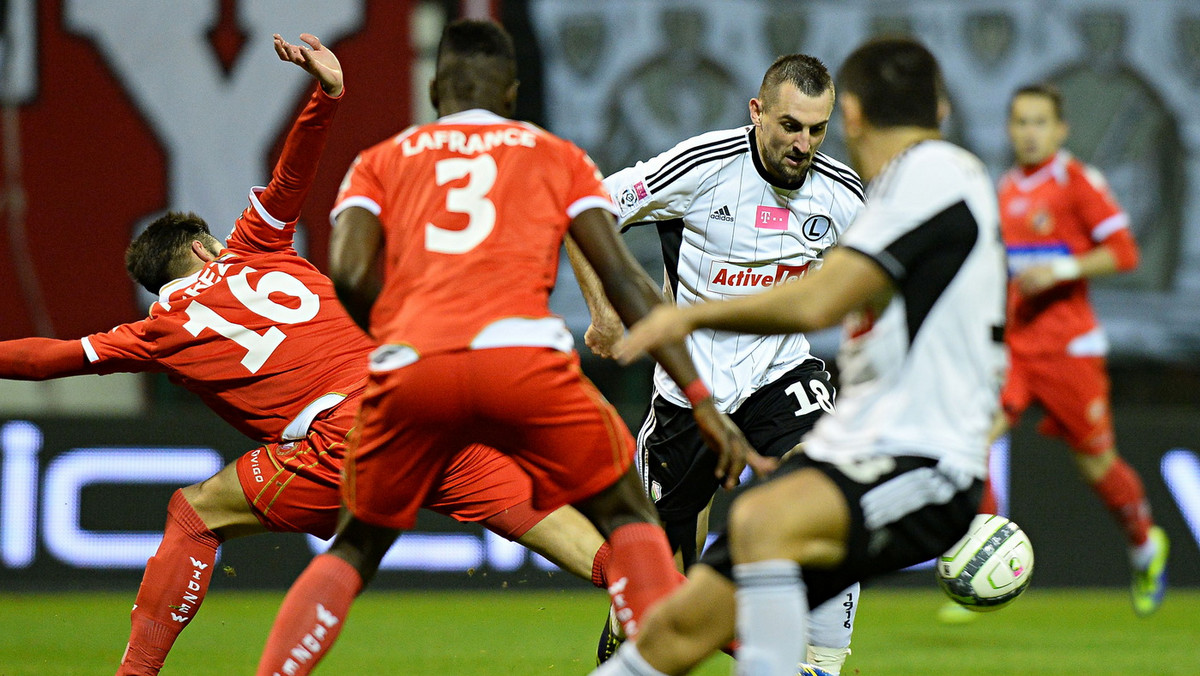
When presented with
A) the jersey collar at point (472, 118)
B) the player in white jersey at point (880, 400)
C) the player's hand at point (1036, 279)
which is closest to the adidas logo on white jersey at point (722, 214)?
the jersey collar at point (472, 118)

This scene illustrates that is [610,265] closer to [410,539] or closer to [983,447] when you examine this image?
[983,447]

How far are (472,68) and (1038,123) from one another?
17.9 feet

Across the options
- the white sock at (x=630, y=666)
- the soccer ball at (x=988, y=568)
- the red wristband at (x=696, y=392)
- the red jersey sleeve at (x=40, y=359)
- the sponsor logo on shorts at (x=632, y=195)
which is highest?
the sponsor logo on shorts at (x=632, y=195)

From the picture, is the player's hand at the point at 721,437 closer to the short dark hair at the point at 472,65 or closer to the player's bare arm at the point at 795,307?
the player's bare arm at the point at 795,307

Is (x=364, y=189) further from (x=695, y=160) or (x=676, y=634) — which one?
(x=695, y=160)

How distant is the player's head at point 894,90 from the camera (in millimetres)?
3295

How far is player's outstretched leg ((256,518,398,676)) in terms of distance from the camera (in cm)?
359

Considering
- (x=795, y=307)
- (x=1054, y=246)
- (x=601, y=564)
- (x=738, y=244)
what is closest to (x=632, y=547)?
(x=795, y=307)

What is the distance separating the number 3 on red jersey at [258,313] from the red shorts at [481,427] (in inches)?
52.2

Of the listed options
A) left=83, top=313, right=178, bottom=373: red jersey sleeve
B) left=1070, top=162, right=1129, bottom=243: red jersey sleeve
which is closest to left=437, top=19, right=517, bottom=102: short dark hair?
left=83, top=313, right=178, bottom=373: red jersey sleeve

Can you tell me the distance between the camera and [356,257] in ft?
11.5

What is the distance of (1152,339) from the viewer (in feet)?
31.1

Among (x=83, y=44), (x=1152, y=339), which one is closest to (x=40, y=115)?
(x=83, y=44)

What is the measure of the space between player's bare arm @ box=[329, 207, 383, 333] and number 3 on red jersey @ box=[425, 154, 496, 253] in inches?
6.6
